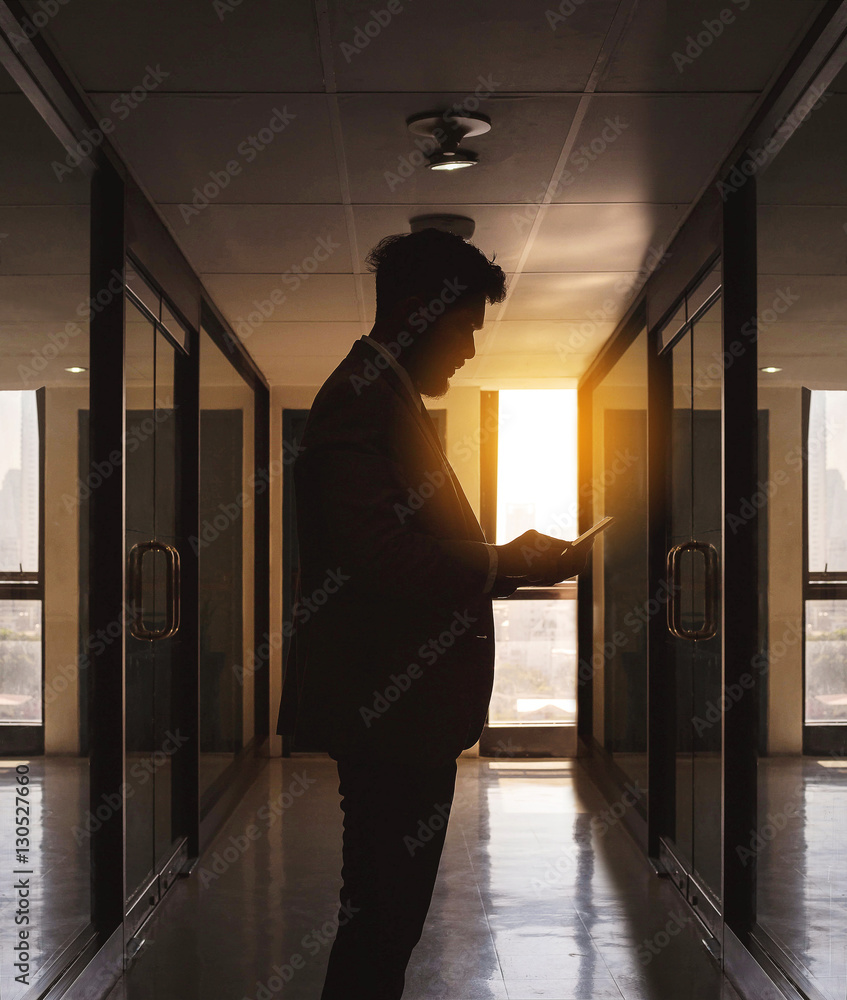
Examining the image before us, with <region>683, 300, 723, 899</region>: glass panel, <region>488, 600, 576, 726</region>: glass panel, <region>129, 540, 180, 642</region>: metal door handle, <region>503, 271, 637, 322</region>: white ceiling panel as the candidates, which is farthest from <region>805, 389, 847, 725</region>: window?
<region>488, 600, 576, 726</region>: glass panel

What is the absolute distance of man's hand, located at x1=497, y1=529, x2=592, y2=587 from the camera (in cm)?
145

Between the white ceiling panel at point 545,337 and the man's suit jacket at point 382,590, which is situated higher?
the white ceiling panel at point 545,337

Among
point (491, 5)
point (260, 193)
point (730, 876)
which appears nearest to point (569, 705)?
point (730, 876)

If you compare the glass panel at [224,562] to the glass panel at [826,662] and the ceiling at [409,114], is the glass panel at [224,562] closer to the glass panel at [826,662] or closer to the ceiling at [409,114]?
the ceiling at [409,114]

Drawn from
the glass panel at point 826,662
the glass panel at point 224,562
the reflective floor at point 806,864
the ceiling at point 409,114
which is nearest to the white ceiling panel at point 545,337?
the ceiling at point 409,114

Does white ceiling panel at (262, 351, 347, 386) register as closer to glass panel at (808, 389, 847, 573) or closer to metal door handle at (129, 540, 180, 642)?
metal door handle at (129, 540, 180, 642)

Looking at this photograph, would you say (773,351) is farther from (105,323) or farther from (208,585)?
(208,585)

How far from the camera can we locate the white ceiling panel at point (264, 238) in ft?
11.8

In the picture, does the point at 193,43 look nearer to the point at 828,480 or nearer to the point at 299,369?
the point at 828,480

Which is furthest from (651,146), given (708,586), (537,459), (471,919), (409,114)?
(537,459)

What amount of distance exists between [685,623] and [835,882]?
147 cm

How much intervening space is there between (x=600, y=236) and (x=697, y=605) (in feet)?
4.61

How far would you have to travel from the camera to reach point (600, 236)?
387 cm

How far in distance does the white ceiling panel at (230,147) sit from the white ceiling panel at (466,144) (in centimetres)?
9
